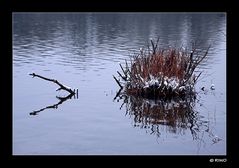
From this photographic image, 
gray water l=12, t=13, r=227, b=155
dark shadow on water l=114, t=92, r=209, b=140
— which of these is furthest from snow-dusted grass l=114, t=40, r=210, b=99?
gray water l=12, t=13, r=227, b=155

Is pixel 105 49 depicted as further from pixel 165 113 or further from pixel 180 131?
pixel 180 131

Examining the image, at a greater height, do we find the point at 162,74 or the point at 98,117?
the point at 162,74

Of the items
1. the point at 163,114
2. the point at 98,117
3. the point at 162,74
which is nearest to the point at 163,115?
the point at 163,114

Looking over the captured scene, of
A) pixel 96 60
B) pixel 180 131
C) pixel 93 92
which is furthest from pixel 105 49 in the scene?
pixel 180 131

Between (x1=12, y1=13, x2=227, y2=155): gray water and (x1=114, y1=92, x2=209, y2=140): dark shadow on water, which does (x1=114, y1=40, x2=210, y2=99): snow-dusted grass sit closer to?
(x1=114, y1=92, x2=209, y2=140): dark shadow on water

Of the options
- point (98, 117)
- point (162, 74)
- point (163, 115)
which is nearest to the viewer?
point (98, 117)

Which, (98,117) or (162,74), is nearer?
(98,117)

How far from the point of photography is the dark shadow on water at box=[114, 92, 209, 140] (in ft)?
18.6

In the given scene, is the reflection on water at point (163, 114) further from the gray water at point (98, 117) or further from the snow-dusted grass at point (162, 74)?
the snow-dusted grass at point (162, 74)

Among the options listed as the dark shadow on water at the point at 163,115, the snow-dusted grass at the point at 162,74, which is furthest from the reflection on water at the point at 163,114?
the snow-dusted grass at the point at 162,74

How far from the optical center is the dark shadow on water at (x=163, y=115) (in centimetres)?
567

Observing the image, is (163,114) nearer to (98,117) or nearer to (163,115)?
(163,115)

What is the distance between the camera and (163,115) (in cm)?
A: 631

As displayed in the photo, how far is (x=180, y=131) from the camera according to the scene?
18.2ft
